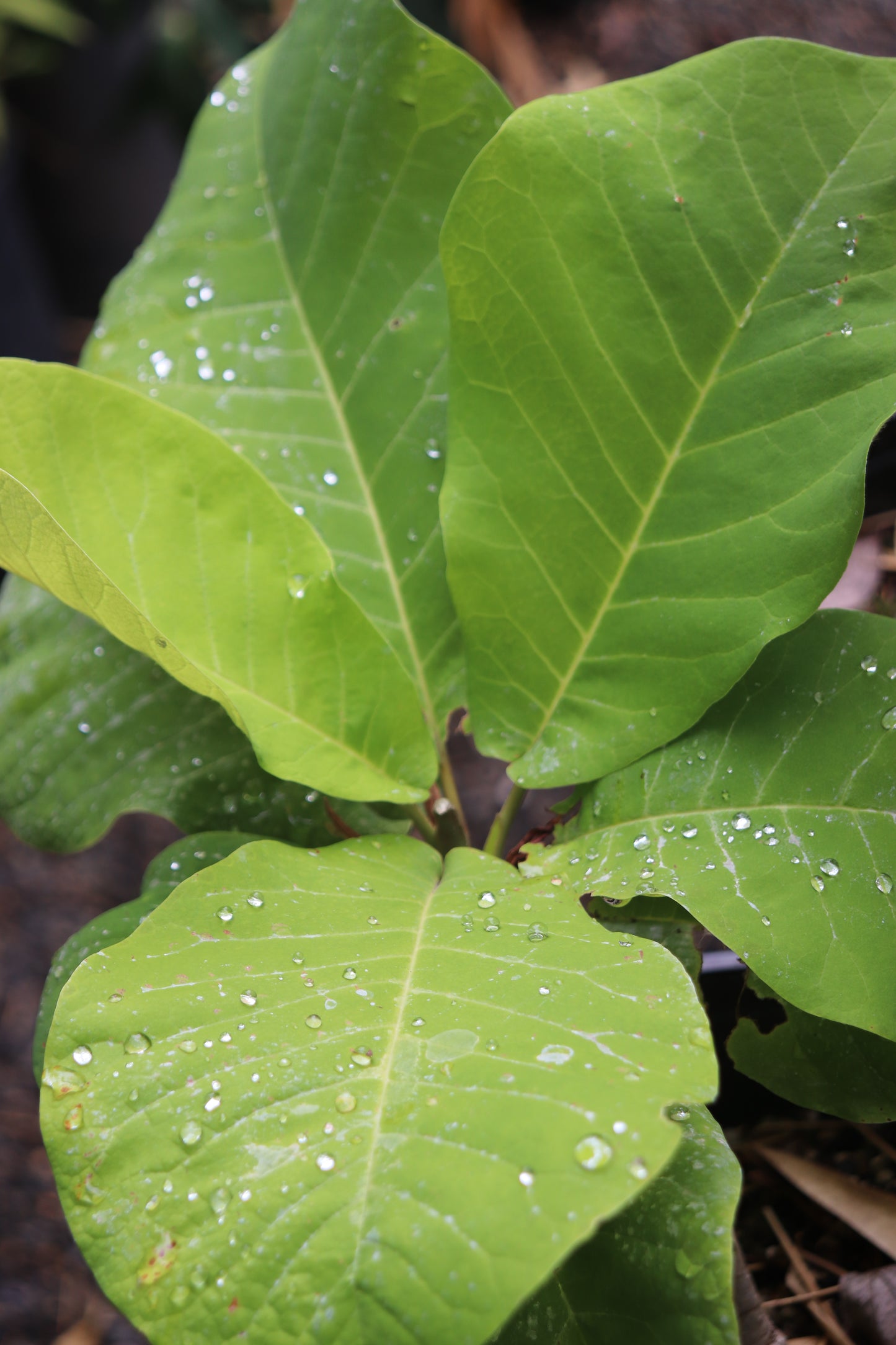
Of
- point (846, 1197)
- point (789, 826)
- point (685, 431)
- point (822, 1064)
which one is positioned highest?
point (685, 431)

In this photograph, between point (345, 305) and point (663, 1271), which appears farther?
point (345, 305)

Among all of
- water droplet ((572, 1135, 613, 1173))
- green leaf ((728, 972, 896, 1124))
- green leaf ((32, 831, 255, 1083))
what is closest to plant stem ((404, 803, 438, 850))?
green leaf ((32, 831, 255, 1083))

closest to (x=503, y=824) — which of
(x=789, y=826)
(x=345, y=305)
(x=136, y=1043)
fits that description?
(x=789, y=826)

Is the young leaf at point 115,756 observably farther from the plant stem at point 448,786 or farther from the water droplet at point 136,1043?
the water droplet at point 136,1043

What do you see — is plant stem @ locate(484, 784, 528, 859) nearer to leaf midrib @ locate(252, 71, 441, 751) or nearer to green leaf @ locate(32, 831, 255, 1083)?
leaf midrib @ locate(252, 71, 441, 751)

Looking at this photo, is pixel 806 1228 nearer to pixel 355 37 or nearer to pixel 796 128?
pixel 796 128

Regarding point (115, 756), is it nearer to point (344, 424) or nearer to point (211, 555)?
point (211, 555)
